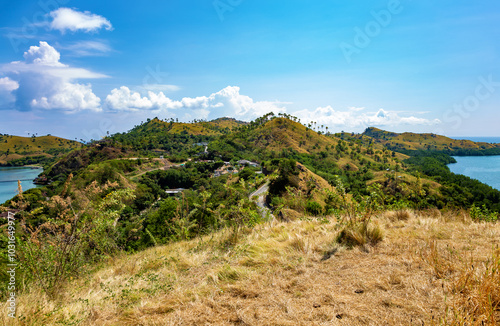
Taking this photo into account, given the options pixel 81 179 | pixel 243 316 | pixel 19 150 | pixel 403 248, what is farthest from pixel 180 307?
pixel 19 150

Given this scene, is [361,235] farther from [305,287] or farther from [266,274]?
[266,274]

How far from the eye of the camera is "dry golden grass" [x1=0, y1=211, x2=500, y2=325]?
8.09 feet

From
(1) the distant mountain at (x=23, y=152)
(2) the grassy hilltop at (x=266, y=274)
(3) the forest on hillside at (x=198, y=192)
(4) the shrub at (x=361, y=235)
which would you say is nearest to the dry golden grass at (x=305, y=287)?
(2) the grassy hilltop at (x=266, y=274)

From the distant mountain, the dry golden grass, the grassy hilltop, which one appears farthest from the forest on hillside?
the distant mountain

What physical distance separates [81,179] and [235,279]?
73.1m

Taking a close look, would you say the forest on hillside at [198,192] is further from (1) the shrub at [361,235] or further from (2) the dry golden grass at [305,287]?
(2) the dry golden grass at [305,287]

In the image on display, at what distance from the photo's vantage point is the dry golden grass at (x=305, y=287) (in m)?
2.46

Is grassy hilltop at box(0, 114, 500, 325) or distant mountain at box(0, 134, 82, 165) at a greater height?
distant mountain at box(0, 134, 82, 165)

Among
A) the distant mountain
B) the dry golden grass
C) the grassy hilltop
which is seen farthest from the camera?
the distant mountain

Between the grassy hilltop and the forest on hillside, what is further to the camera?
the forest on hillside

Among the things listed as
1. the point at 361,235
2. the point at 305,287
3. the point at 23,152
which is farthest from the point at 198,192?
the point at 23,152

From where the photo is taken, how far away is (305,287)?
10.4ft

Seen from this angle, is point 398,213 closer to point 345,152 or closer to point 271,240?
point 271,240

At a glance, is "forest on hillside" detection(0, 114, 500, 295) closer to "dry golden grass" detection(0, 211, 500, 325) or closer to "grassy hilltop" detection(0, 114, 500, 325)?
"grassy hilltop" detection(0, 114, 500, 325)
